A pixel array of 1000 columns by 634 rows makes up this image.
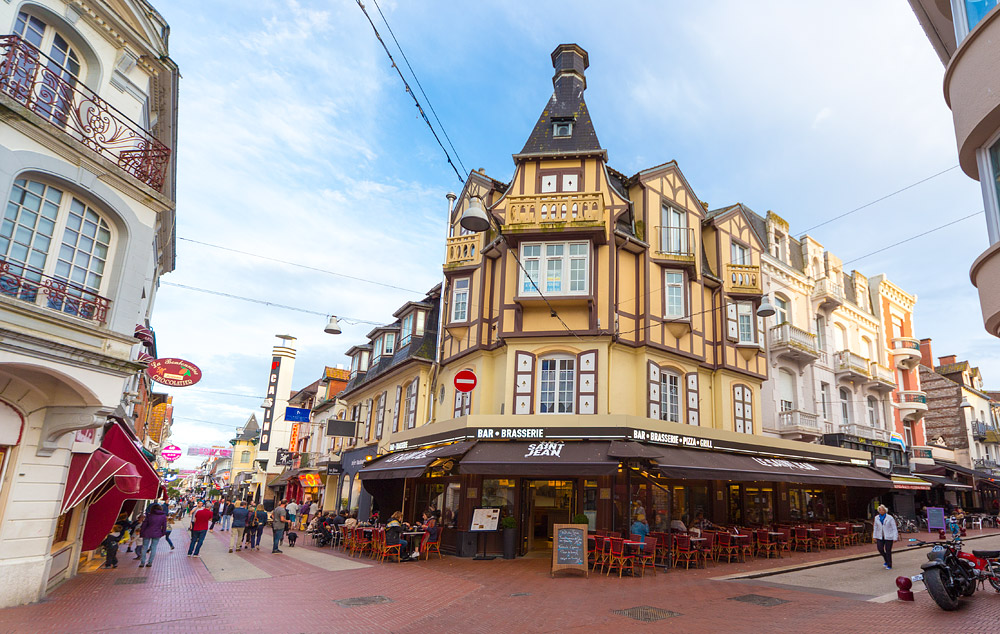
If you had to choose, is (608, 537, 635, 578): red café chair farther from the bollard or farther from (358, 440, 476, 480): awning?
the bollard

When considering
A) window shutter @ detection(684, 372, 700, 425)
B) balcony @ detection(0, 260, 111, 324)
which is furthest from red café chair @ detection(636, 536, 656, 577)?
balcony @ detection(0, 260, 111, 324)

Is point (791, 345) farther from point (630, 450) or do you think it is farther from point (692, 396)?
point (630, 450)

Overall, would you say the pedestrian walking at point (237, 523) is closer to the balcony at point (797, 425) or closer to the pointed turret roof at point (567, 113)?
the pointed turret roof at point (567, 113)

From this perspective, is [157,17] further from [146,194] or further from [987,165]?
[987,165]

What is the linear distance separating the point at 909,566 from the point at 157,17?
836 inches

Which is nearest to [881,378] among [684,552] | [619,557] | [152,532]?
[684,552]

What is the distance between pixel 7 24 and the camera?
8.59m

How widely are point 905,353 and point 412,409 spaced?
27.8m

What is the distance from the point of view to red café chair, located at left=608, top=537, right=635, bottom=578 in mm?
13320

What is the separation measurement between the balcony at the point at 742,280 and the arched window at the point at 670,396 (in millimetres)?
4636

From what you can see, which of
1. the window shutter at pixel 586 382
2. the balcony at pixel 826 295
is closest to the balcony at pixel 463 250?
the window shutter at pixel 586 382

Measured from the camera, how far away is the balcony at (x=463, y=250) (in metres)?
20.6

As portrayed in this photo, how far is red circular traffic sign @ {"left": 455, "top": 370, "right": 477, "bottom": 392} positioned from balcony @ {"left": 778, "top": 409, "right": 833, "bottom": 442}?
1419cm

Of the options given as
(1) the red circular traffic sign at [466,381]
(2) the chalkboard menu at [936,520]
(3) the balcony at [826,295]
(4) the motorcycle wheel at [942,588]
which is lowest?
(4) the motorcycle wheel at [942,588]
